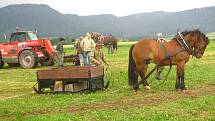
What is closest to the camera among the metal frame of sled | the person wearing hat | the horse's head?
the metal frame of sled

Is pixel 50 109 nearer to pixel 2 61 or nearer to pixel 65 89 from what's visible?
pixel 65 89

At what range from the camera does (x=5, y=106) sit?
14.1 meters

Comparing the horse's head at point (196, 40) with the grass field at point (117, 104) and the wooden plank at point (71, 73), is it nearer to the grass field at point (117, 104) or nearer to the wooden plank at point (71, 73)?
the grass field at point (117, 104)

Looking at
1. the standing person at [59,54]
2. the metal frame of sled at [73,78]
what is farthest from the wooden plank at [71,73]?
the standing person at [59,54]

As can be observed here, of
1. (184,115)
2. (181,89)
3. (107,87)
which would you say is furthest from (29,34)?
(184,115)

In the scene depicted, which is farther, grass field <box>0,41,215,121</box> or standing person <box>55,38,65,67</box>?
standing person <box>55,38,65,67</box>

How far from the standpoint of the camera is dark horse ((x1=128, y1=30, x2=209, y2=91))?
16172mm

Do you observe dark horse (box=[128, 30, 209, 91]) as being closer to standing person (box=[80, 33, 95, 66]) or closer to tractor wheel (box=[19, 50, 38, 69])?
standing person (box=[80, 33, 95, 66])

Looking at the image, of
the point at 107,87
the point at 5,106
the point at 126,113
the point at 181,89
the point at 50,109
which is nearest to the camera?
the point at 126,113

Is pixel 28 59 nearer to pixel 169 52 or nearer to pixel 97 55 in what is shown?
pixel 97 55

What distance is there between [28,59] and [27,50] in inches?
22.8

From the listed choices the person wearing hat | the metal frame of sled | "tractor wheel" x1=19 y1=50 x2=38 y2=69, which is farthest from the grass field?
"tractor wheel" x1=19 y1=50 x2=38 y2=69

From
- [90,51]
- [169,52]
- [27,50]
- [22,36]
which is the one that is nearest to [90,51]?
[90,51]

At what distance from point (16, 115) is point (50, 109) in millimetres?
1077
